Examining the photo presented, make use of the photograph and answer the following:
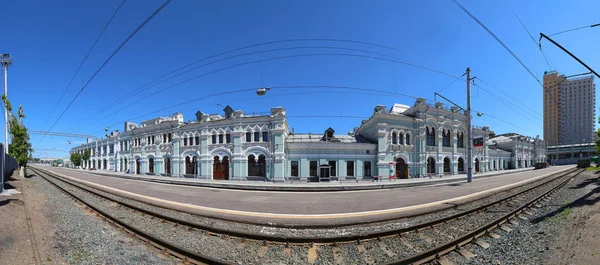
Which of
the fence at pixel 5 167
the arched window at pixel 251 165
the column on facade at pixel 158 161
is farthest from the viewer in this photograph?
the column on facade at pixel 158 161

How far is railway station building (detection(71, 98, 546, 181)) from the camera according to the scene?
28031mm

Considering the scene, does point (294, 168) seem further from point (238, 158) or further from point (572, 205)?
point (572, 205)

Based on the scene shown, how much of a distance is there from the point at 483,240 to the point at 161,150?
Result: 40.0 meters

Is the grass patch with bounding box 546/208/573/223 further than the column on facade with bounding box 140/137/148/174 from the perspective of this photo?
No

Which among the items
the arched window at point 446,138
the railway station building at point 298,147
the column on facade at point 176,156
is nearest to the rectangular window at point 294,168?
the railway station building at point 298,147

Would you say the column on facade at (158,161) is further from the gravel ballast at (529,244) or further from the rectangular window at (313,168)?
the gravel ballast at (529,244)

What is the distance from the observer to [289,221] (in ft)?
29.5

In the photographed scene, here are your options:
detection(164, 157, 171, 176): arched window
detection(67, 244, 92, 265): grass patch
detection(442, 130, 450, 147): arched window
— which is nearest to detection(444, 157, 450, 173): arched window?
detection(442, 130, 450, 147): arched window

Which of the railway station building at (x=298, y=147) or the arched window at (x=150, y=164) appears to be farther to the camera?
the arched window at (x=150, y=164)

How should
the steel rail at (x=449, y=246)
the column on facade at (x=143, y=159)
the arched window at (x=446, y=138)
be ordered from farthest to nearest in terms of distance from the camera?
1. the column on facade at (x=143, y=159)
2. the arched window at (x=446, y=138)
3. the steel rail at (x=449, y=246)

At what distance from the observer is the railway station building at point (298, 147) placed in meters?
28.0

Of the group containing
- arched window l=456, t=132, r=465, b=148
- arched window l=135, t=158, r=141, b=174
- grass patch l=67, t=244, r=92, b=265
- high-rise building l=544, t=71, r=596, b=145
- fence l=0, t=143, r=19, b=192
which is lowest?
arched window l=135, t=158, r=141, b=174

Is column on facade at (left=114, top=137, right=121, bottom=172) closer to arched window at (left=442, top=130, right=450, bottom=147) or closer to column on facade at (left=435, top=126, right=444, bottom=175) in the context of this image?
column on facade at (left=435, top=126, right=444, bottom=175)

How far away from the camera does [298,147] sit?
91.6ft
